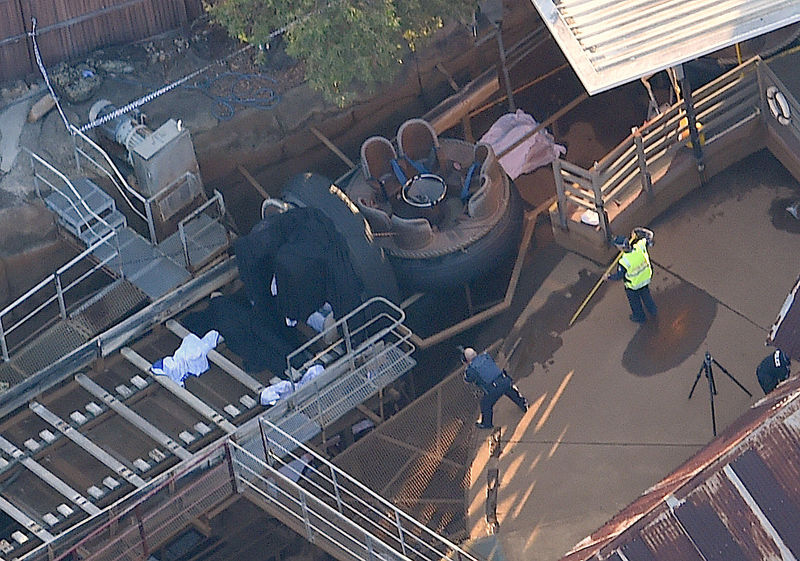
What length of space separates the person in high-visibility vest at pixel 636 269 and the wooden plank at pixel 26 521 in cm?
918

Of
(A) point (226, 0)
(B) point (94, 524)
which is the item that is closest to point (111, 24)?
(A) point (226, 0)

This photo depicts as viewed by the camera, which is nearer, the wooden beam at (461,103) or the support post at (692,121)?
the support post at (692,121)

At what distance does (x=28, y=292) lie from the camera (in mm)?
26375

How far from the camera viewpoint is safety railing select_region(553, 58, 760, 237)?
26422mm

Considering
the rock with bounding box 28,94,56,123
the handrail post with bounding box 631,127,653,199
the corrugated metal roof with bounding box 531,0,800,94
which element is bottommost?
the handrail post with bounding box 631,127,653,199

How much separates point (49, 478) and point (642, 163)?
34.3 ft

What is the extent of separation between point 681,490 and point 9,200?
1291 centimetres

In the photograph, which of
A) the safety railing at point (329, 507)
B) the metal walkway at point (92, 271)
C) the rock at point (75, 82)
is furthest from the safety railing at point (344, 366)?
Result: the rock at point (75, 82)

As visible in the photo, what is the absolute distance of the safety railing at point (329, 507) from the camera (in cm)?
2398

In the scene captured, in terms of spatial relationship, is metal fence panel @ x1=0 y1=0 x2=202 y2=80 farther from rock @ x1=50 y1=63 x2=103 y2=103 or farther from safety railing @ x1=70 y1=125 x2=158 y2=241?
safety railing @ x1=70 y1=125 x2=158 y2=241

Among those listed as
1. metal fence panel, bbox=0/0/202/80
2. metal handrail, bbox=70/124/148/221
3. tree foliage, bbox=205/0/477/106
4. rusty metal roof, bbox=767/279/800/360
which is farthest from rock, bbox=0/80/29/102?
rusty metal roof, bbox=767/279/800/360

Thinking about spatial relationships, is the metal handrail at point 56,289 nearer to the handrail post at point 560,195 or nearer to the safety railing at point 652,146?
the handrail post at point 560,195

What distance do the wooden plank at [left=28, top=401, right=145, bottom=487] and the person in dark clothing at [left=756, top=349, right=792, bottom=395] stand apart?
29.9 feet

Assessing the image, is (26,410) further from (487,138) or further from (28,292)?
(487,138)
